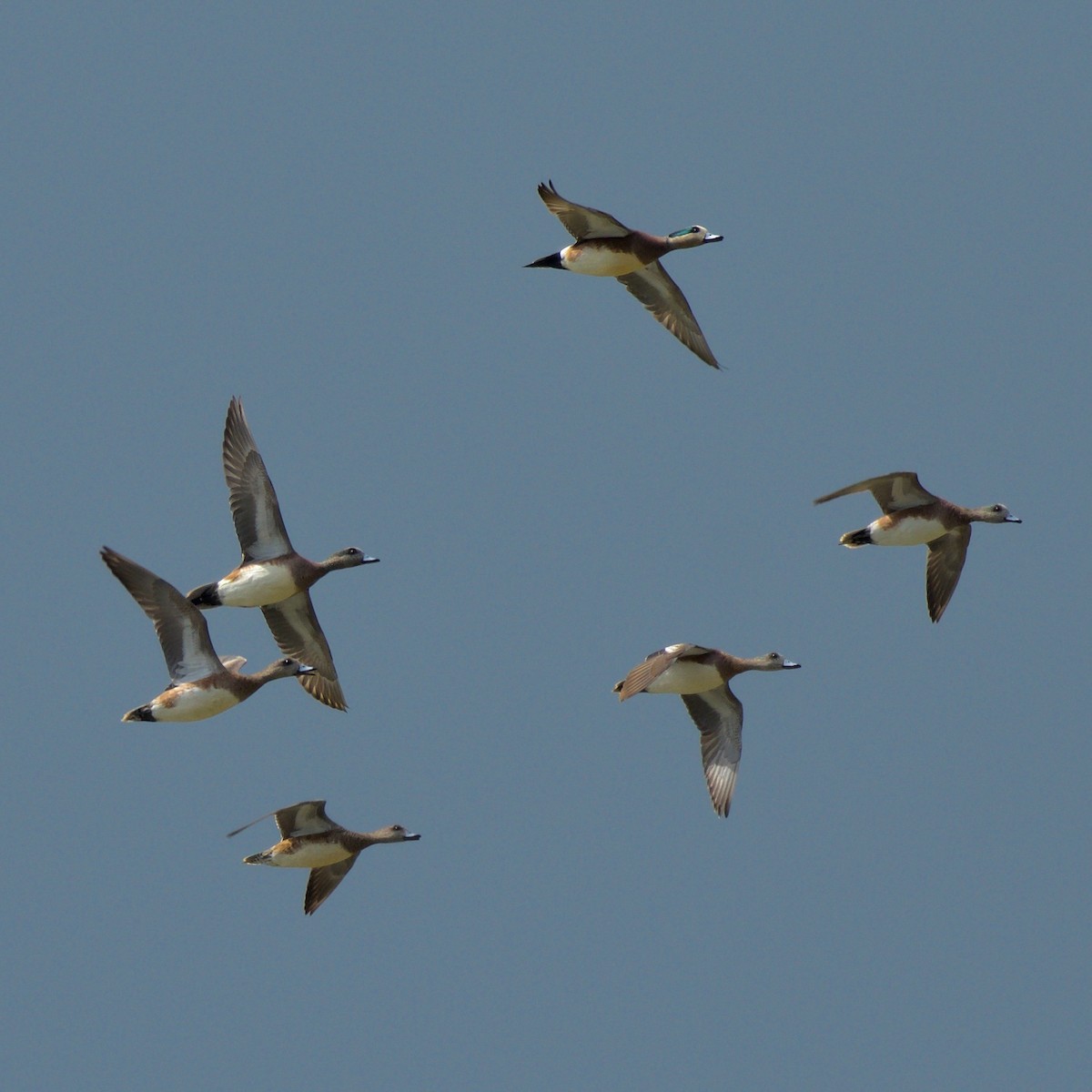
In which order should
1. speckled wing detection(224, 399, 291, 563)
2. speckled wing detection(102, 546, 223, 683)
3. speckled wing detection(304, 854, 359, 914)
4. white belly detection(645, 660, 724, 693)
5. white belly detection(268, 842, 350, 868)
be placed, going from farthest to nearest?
speckled wing detection(224, 399, 291, 563), speckled wing detection(304, 854, 359, 914), white belly detection(645, 660, 724, 693), white belly detection(268, 842, 350, 868), speckled wing detection(102, 546, 223, 683)

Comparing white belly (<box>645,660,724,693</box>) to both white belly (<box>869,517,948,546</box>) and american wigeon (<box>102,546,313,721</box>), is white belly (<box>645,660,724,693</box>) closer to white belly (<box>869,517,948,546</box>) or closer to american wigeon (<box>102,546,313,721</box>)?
white belly (<box>869,517,948,546</box>)

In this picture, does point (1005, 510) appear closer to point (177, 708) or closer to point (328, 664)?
point (328, 664)

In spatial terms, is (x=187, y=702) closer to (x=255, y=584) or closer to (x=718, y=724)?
(x=255, y=584)

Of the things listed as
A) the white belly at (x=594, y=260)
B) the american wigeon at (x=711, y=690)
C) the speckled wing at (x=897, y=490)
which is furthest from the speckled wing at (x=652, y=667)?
the white belly at (x=594, y=260)

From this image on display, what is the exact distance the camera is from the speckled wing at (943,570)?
28.9m

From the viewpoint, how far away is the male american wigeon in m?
27.7

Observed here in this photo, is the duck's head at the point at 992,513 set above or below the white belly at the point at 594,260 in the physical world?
below

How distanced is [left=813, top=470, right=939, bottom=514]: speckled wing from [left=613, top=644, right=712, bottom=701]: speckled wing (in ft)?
10.9

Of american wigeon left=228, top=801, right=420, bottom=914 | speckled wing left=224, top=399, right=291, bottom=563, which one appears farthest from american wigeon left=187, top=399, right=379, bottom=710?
american wigeon left=228, top=801, right=420, bottom=914

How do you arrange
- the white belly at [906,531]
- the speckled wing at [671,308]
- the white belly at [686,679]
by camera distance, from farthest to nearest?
the speckled wing at [671,308], the white belly at [906,531], the white belly at [686,679]

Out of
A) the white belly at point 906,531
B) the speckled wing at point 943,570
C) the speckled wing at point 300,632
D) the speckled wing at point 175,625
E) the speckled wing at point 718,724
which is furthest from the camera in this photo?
the speckled wing at point 943,570

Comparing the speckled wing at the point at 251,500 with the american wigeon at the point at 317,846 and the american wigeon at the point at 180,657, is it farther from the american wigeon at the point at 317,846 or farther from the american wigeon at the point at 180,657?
the american wigeon at the point at 317,846

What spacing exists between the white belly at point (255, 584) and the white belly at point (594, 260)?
604 cm

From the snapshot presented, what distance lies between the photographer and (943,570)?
29.0m
